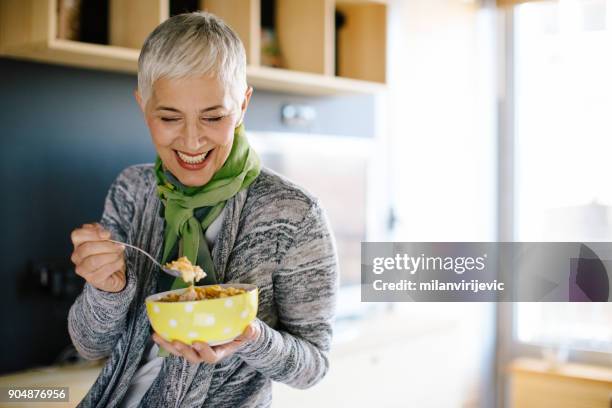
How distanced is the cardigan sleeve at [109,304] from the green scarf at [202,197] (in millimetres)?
62

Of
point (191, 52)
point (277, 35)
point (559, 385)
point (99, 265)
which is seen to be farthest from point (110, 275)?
point (277, 35)

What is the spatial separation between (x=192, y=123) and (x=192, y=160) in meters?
0.05

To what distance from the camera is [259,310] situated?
900 mm

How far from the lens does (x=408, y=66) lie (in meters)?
2.47

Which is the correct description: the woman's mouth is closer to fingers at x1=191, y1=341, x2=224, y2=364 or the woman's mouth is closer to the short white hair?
the short white hair

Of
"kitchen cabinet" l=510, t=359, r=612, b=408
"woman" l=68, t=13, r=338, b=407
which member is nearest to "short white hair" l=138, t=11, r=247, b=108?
"woman" l=68, t=13, r=338, b=407

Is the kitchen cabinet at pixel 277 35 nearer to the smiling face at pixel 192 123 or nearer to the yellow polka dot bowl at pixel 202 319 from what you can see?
the smiling face at pixel 192 123

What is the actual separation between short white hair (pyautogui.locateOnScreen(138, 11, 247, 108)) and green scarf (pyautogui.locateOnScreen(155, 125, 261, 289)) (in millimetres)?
79

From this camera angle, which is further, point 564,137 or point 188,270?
point 564,137

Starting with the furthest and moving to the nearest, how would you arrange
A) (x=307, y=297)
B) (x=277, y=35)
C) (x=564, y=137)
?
(x=277, y=35) → (x=564, y=137) → (x=307, y=297)

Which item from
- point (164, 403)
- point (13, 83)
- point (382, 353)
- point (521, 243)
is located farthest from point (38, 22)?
point (382, 353)

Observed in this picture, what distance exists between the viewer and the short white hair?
83 cm

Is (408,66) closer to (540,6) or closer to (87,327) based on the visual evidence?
(540,6)

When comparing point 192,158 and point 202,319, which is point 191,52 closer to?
point 192,158
